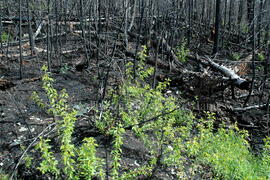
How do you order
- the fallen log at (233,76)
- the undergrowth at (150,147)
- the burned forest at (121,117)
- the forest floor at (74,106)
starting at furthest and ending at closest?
the fallen log at (233,76)
the forest floor at (74,106)
the burned forest at (121,117)
the undergrowth at (150,147)

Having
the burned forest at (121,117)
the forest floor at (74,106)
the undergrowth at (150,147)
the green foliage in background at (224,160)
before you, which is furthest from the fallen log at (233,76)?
the green foliage in background at (224,160)

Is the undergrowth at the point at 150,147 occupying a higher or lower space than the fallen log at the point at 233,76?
lower

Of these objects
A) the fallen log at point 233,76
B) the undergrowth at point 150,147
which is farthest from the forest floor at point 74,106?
the fallen log at point 233,76

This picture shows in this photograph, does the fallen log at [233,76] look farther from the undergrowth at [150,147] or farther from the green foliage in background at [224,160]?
the green foliage in background at [224,160]

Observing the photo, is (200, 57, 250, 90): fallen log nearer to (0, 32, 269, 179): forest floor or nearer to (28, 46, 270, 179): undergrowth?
(0, 32, 269, 179): forest floor

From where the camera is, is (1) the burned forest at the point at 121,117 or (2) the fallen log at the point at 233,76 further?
(2) the fallen log at the point at 233,76

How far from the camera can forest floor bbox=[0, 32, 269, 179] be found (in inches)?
141

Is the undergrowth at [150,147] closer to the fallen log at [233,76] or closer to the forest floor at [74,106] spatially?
the forest floor at [74,106]

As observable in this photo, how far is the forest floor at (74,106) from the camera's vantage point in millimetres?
3590

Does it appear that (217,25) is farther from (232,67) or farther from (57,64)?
(57,64)

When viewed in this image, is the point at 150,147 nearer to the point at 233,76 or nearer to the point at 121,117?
the point at 121,117

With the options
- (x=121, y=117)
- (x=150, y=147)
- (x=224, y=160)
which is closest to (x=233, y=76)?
(x=224, y=160)

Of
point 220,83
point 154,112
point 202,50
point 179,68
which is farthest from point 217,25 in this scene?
point 154,112

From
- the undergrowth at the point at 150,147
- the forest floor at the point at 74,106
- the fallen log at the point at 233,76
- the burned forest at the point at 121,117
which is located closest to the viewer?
the undergrowth at the point at 150,147
